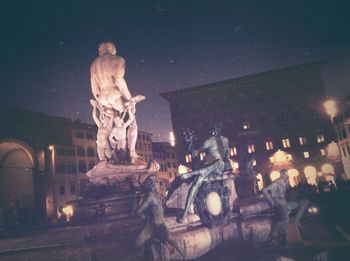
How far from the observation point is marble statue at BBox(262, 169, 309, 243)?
631 centimetres

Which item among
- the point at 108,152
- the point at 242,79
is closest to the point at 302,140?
the point at 242,79

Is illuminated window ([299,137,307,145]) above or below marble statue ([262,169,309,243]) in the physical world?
above

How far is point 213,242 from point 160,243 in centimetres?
145

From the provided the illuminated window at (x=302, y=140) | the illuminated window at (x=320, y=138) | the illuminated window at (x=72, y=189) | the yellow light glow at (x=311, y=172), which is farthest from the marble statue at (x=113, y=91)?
the illuminated window at (x=320, y=138)

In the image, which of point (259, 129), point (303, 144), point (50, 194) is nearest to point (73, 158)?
point (50, 194)

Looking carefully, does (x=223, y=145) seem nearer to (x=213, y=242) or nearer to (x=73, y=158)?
(x=213, y=242)

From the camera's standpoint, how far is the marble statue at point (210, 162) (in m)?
6.90

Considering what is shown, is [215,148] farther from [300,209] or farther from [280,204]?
[300,209]

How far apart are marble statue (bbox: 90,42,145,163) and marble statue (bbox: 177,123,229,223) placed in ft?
8.88

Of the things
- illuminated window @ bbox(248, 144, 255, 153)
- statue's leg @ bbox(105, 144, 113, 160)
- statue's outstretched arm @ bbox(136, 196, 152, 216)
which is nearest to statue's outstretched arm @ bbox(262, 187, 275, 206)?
statue's outstretched arm @ bbox(136, 196, 152, 216)

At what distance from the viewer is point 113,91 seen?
31.6 ft

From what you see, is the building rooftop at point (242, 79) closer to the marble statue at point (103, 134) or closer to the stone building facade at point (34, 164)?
the stone building facade at point (34, 164)

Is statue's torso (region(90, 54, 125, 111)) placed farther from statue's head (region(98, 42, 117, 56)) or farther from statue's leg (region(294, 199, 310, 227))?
statue's leg (region(294, 199, 310, 227))

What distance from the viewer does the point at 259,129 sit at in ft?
169
